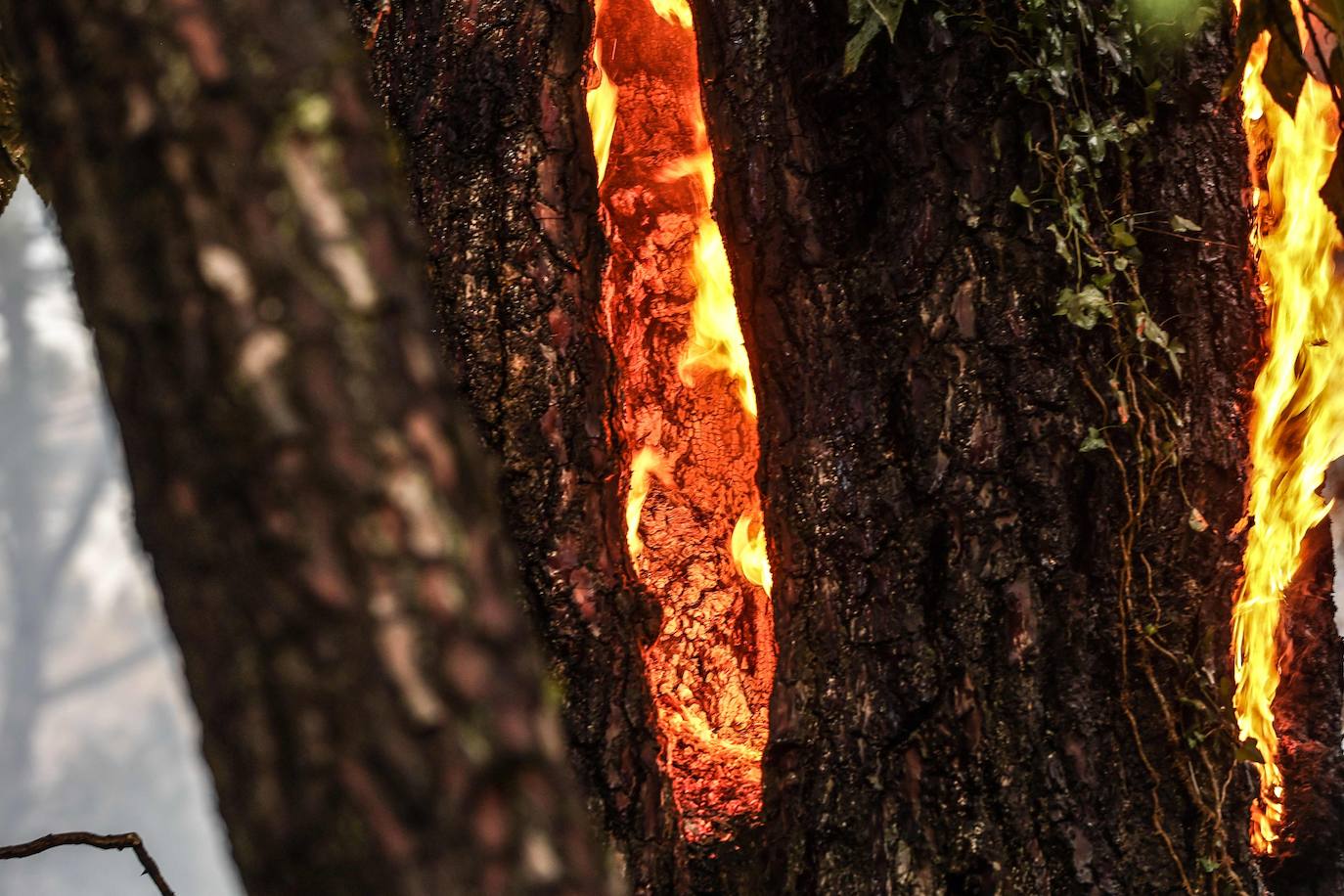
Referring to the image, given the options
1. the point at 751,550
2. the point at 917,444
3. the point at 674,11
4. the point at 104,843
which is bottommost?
the point at 104,843

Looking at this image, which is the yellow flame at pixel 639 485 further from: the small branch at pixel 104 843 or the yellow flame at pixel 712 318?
the small branch at pixel 104 843

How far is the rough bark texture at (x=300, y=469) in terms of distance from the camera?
0.40 meters

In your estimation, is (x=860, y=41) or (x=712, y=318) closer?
(x=860, y=41)

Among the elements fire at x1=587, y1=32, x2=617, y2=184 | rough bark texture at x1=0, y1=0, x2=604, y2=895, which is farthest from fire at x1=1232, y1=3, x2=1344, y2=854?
rough bark texture at x1=0, y1=0, x2=604, y2=895

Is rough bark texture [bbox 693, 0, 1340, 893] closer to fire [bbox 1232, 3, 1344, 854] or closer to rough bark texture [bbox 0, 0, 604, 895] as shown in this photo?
fire [bbox 1232, 3, 1344, 854]

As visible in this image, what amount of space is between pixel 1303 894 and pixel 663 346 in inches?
42.4

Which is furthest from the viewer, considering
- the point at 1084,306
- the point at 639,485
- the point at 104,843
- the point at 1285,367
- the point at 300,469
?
the point at 639,485

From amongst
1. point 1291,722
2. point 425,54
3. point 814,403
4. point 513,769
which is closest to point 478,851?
point 513,769

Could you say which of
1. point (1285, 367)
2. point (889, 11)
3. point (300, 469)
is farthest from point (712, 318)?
point (300, 469)

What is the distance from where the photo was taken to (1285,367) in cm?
129

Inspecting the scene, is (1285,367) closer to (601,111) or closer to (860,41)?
(860,41)

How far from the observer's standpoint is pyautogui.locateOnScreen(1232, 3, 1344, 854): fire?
4.28ft

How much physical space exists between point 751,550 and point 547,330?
1.38 ft

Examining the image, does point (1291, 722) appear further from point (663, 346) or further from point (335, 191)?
point (335, 191)
